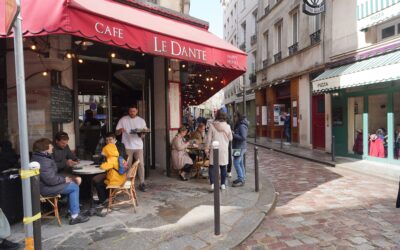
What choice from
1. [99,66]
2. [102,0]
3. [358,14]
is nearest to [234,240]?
[102,0]

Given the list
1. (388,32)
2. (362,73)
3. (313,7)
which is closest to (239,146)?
(362,73)

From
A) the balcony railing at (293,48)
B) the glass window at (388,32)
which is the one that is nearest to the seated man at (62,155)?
the glass window at (388,32)

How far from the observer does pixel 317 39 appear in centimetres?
1303

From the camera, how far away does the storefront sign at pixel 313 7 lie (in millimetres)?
11859

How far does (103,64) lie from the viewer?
23.1ft

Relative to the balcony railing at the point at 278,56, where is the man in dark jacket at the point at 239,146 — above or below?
below

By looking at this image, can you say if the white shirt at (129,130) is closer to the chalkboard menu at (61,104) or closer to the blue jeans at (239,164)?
the chalkboard menu at (61,104)

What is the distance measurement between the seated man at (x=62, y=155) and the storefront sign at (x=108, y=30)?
185 cm

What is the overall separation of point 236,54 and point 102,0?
271 centimetres

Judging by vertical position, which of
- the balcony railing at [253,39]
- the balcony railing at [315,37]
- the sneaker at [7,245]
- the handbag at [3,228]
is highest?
the balcony railing at [253,39]

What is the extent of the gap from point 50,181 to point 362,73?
8931 millimetres

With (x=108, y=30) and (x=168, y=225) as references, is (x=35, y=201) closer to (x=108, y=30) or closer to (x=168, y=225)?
(x=168, y=225)

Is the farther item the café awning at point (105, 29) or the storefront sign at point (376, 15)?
the storefront sign at point (376, 15)

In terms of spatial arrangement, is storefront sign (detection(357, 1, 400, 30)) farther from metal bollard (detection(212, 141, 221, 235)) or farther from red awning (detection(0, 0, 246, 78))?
metal bollard (detection(212, 141, 221, 235))
